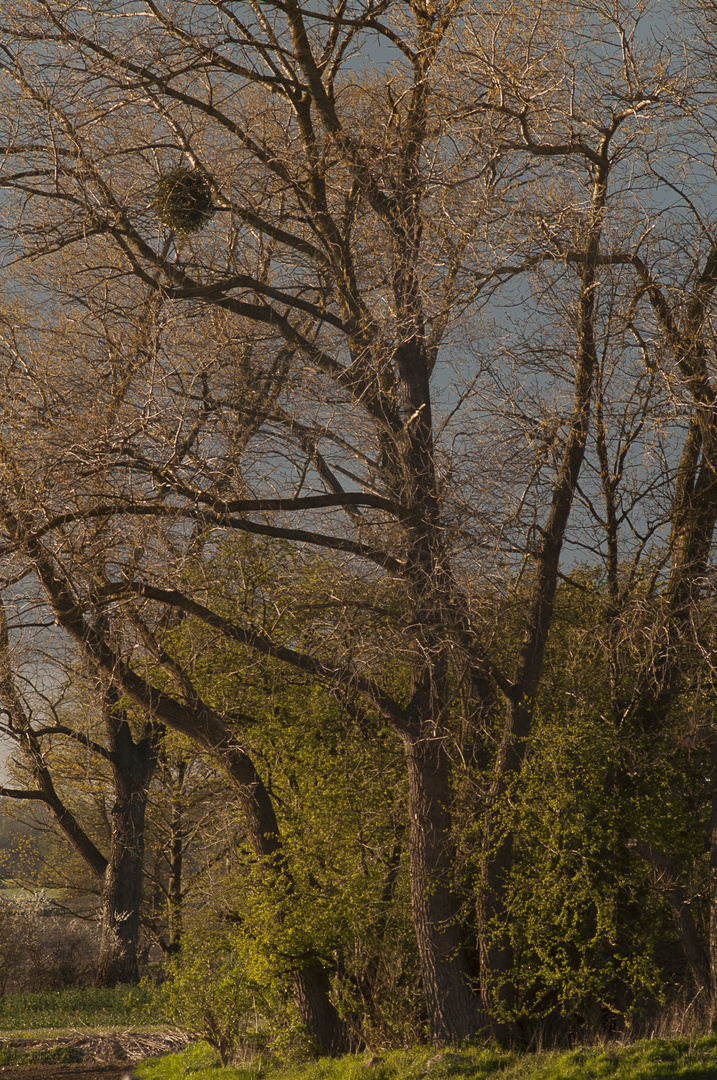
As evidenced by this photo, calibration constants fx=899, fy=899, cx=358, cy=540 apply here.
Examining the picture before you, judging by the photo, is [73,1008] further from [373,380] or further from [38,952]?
[373,380]

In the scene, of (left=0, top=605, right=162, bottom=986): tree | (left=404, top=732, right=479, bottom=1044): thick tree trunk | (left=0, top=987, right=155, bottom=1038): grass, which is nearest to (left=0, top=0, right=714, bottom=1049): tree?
(left=404, top=732, right=479, bottom=1044): thick tree trunk

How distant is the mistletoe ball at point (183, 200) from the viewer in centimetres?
872

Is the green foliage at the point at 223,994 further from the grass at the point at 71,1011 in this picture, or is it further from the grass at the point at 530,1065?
the grass at the point at 71,1011

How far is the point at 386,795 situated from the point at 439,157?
713cm

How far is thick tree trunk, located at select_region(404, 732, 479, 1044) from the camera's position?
30.4ft

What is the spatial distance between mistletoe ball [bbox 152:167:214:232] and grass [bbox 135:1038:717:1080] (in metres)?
8.28

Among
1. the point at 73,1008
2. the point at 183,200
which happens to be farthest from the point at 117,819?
the point at 183,200

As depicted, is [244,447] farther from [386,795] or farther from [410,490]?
[386,795]

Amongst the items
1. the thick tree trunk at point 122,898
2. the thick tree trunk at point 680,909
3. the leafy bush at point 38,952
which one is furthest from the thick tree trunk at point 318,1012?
the leafy bush at point 38,952

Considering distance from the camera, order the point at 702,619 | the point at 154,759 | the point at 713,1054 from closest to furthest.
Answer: the point at 713,1054 < the point at 702,619 < the point at 154,759

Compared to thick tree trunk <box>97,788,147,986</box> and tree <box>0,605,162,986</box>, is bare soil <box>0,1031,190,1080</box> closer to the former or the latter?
tree <box>0,605,162,986</box>

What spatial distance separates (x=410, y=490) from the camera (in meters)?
9.43

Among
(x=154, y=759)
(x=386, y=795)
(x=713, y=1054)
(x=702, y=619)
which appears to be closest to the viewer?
(x=713, y=1054)

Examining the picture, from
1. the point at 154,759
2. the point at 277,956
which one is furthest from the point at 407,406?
the point at 154,759
